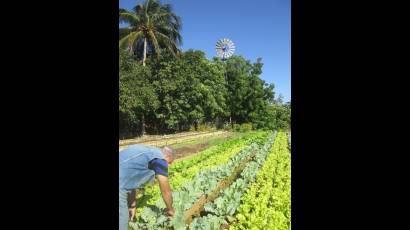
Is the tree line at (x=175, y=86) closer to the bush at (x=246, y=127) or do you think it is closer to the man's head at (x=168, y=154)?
the bush at (x=246, y=127)

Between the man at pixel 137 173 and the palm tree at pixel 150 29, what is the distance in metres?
0.83

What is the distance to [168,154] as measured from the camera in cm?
333

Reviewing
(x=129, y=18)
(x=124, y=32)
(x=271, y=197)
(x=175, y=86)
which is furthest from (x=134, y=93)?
(x=271, y=197)

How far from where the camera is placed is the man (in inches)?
127

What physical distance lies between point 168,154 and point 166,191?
12.1 inches

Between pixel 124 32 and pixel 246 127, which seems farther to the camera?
pixel 246 127

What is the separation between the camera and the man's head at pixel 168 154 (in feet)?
10.8

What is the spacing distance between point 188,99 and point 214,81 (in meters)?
0.30

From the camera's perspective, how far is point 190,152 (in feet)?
11.5

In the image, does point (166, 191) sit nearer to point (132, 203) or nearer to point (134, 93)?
point (132, 203)

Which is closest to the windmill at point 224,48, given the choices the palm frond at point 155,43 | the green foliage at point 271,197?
the palm frond at point 155,43
